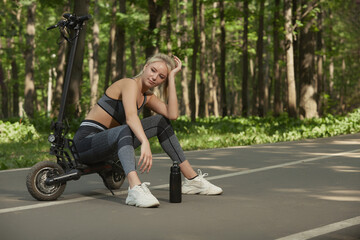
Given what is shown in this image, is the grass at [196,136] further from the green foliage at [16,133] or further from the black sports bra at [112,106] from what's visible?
the black sports bra at [112,106]

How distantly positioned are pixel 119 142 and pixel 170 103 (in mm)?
865

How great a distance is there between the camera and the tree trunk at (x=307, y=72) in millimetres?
22328

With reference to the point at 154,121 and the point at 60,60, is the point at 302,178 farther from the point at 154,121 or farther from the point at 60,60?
the point at 60,60

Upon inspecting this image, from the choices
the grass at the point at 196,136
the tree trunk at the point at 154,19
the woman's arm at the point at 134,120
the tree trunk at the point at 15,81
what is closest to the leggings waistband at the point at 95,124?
the woman's arm at the point at 134,120

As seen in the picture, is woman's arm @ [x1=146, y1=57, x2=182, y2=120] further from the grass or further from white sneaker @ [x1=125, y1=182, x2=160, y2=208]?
the grass

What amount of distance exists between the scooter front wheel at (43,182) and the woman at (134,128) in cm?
34

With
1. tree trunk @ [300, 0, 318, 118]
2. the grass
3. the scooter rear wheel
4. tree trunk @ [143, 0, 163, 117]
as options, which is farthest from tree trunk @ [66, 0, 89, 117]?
the scooter rear wheel

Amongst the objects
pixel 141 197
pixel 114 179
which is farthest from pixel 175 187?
pixel 114 179

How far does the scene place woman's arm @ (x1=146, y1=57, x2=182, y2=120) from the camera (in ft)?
21.7

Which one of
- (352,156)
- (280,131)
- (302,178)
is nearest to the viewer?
(302,178)

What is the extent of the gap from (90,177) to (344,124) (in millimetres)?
11114

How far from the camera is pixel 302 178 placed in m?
8.17

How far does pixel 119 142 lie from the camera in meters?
6.07

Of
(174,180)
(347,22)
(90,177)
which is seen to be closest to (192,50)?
(347,22)
